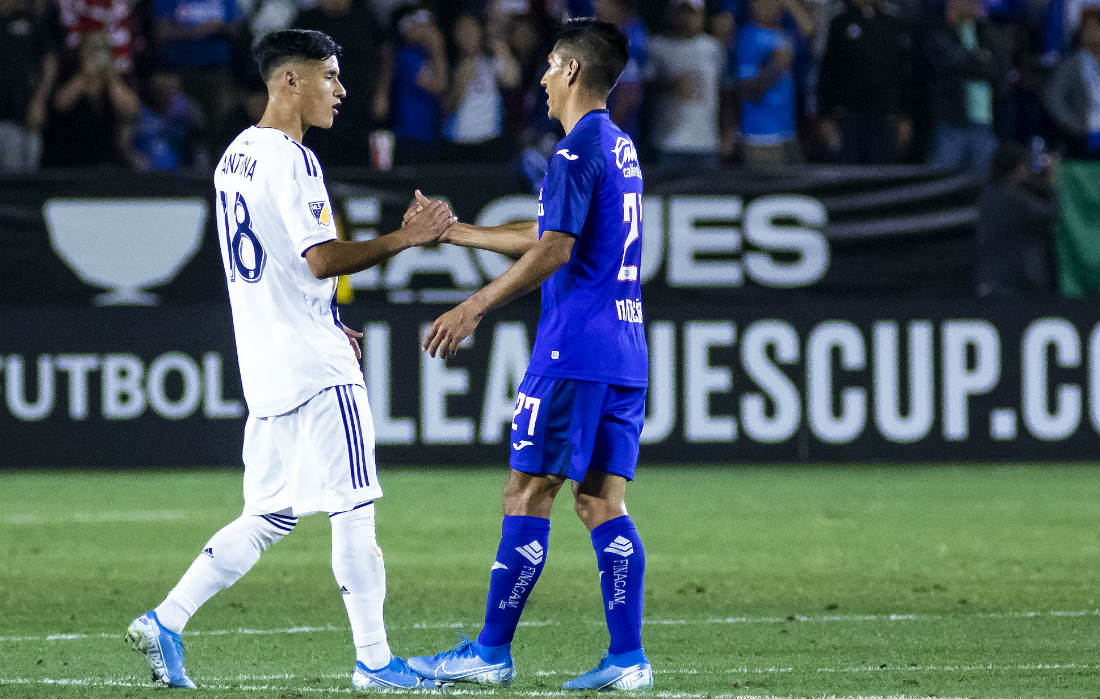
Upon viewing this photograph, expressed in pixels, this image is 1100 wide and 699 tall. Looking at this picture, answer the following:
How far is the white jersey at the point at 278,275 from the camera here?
530 cm

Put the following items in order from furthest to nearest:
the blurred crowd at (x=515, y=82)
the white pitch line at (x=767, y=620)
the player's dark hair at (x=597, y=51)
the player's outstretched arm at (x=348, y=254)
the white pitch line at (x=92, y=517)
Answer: the blurred crowd at (x=515, y=82) < the white pitch line at (x=92, y=517) < the white pitch line at (x=767, y=620) < the player's dark hair at (x=597, y=51) < the player's outstretched arm at (x=348, y=254)

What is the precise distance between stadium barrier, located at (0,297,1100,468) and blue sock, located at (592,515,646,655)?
7.07 m

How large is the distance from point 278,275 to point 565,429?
3.37ft

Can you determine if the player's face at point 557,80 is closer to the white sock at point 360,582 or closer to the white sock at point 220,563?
the white sock at point 360,582

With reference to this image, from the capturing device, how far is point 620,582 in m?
5.45

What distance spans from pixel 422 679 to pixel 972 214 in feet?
28.7

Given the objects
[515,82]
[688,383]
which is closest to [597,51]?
[688,383]

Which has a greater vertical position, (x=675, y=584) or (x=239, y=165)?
(x=239, y=165)

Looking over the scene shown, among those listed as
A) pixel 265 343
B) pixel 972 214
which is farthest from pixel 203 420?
pixel 265 343

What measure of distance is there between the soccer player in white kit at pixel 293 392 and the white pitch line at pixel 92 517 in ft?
16.6

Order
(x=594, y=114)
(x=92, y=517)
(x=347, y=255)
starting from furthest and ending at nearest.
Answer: (x=92, y=517), (x=594, y=114), (x=347, y=255)

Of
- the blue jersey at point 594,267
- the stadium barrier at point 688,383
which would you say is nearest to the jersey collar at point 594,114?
the blue jersey at point 594,267

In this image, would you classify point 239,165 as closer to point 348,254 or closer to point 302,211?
point 302,211

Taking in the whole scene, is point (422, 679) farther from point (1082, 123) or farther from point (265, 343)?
point (1082, 123)
